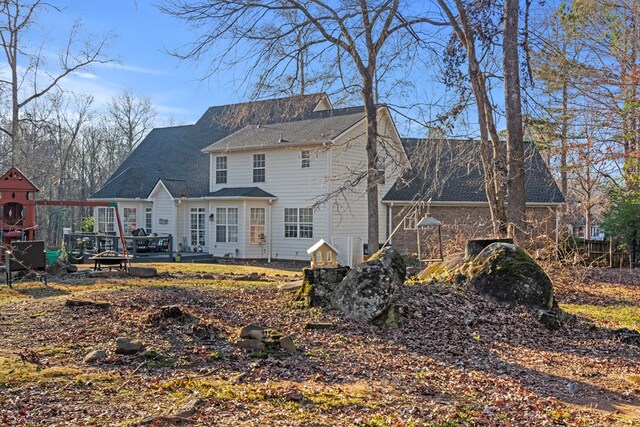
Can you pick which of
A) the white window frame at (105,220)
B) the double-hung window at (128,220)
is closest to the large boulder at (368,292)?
the double-hung window at (128,220)

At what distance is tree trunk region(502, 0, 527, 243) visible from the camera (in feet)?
45.3

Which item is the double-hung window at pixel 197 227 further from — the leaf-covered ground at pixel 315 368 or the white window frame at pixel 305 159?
the leaf-covered ground at pixel 315 368

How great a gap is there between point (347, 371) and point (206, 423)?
7.37 feet

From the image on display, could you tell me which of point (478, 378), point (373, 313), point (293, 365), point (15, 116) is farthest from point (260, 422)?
point (15, 116)

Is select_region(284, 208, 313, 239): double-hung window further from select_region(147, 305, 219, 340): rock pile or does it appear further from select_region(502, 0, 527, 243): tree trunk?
select_region(147, 305, 219, 340): rock pile

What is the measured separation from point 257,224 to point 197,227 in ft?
12.8

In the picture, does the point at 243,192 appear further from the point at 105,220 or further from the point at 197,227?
the point at 105,220

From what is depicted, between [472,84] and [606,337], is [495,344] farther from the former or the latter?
[472,84]

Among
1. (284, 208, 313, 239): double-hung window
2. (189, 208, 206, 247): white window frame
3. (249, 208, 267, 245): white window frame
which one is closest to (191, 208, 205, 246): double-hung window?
(189, 208, 206, 247): white window frame

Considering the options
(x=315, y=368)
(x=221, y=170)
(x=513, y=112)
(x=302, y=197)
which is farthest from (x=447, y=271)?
(x=221, y=170)

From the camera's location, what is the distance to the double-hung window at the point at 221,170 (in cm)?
2756

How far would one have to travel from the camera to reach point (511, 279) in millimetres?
10117

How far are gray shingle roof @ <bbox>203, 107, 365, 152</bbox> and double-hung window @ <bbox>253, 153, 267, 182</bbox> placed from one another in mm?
666

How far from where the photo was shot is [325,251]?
15.9 metres
